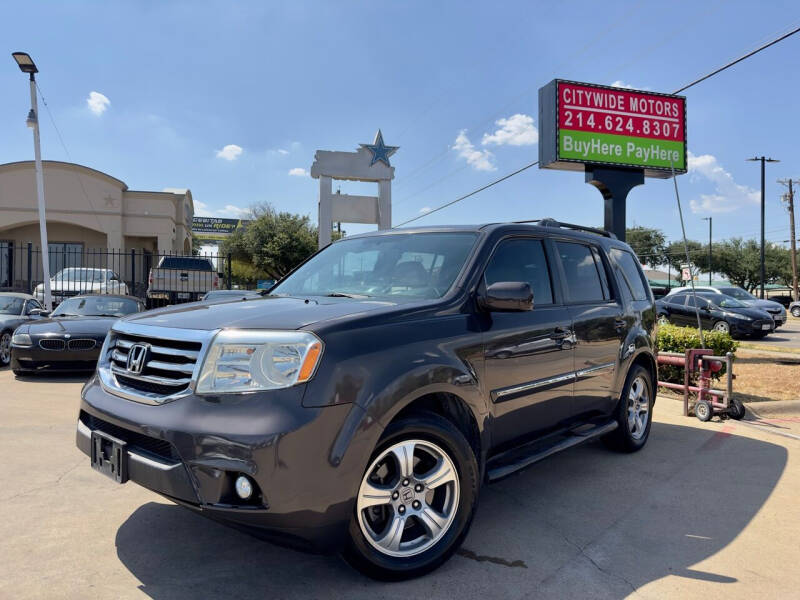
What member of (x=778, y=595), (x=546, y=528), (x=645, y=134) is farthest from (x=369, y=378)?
(x=645, y=134)

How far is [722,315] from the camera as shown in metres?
17.9

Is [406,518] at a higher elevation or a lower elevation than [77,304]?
lower

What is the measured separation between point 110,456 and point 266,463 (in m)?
0.95

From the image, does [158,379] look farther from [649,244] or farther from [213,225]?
[213,225]

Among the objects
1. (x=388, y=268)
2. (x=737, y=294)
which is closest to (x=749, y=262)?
(x=737, y=294)

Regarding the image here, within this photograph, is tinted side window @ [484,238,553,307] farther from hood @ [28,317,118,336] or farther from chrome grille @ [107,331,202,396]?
hood @ [28,317,118,336]

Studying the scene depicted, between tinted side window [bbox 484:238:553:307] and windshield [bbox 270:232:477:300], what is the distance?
21 cm

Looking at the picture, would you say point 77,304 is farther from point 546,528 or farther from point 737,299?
point 737,299

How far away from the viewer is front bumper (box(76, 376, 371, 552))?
2.35 metres

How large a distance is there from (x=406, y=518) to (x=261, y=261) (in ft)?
146

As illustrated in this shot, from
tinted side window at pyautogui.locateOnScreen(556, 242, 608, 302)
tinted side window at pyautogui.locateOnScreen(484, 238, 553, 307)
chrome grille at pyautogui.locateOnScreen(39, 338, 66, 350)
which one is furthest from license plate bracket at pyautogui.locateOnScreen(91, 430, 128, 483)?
chrome grille at pyautogui.locateOnScreen(39, 338, 66, 350)

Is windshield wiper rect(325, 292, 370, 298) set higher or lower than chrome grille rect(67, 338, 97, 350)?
higher

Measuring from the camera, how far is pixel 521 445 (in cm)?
366

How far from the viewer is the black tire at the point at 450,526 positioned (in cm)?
266
